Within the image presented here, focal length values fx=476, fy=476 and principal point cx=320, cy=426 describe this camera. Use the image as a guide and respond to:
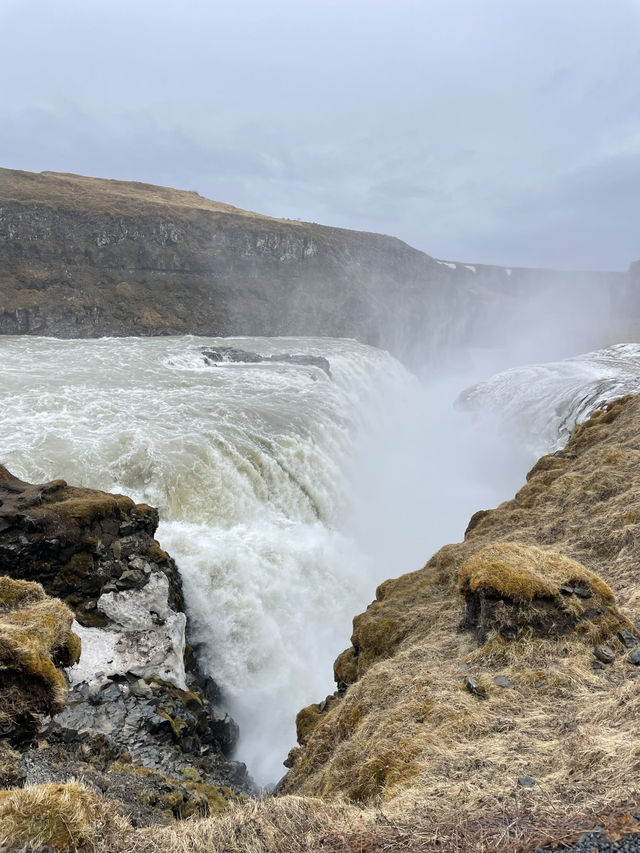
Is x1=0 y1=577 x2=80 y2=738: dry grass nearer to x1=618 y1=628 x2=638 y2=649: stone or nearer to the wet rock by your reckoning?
the wet rock

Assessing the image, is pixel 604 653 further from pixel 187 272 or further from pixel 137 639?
pixel 187 272

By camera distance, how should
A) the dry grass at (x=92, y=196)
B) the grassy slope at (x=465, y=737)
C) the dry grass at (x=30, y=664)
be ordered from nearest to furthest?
the grassy slope at (x=465, y=737) → the dry grass at (x=30, y=664) → the dry grass at (x=92, y=196)

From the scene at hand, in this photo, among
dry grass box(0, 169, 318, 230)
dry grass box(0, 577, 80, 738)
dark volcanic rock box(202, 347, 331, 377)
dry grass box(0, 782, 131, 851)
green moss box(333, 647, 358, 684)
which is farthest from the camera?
dry grass box(0, 169, 318, 230)

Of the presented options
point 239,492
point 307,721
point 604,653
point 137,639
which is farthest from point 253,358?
point 604,653

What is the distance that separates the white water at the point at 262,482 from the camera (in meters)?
12.9

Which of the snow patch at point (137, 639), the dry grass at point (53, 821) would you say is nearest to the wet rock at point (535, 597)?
the dry grass at point (53, 821)

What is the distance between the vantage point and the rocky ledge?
5.24m

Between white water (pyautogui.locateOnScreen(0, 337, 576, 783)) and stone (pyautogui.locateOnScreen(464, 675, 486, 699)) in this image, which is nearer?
stone (pyautogui.locateOnScreen(464, 675, 486, 699))

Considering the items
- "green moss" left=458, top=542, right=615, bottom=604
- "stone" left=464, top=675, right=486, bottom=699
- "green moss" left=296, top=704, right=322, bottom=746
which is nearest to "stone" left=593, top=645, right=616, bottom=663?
"green moss" left=458, top=542, right=615, bottom=604

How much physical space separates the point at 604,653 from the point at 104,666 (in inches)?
327

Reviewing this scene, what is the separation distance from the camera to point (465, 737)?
4.55 metres

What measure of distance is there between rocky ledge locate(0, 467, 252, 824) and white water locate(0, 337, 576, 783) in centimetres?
152

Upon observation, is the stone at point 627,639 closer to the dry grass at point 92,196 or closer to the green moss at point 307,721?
the green moss at point 307,721

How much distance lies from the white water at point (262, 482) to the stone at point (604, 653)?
26.4 feet
